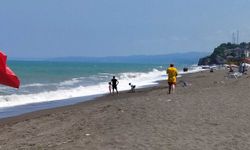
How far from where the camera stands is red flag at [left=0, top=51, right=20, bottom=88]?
7316 millimetres

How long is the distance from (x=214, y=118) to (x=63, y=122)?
14.7 feet

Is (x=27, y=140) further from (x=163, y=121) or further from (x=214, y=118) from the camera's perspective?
(x=214, y=118)

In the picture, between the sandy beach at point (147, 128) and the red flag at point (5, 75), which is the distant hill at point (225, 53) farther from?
the red flag at point (5, 75)

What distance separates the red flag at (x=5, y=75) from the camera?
7316 mm

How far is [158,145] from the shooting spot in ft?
28.6

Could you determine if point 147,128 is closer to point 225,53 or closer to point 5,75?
point 5,75

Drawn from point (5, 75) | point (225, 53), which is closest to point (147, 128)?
point (5, 75)

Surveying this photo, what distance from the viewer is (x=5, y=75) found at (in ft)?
24.4

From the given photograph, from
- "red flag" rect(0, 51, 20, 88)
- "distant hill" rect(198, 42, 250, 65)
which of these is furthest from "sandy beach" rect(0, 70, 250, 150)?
"distant hill" rect(198, 42, 250, 65)

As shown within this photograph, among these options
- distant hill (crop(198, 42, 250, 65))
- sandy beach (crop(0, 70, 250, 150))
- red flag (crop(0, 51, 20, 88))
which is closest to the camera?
red flag (crop(0, 51, 20, 88))

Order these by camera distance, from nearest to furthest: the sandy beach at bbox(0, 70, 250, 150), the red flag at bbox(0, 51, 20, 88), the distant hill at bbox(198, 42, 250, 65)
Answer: the red flag at bbox(0, 51, 20, 88) → the sandy beach at bbox(0, 70, 250, 150) → the distant hill at bbox(198, 42, 250, 65)

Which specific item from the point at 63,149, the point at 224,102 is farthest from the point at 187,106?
the point at 63,149

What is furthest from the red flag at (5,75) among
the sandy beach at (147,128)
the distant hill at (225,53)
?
the distant hill at (225,53)

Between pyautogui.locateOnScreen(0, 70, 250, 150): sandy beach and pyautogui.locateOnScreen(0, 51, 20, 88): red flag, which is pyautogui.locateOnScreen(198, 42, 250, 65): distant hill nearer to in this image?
pyautogui.locateOnScreen(0, 70, 250, 150): sandy beach
